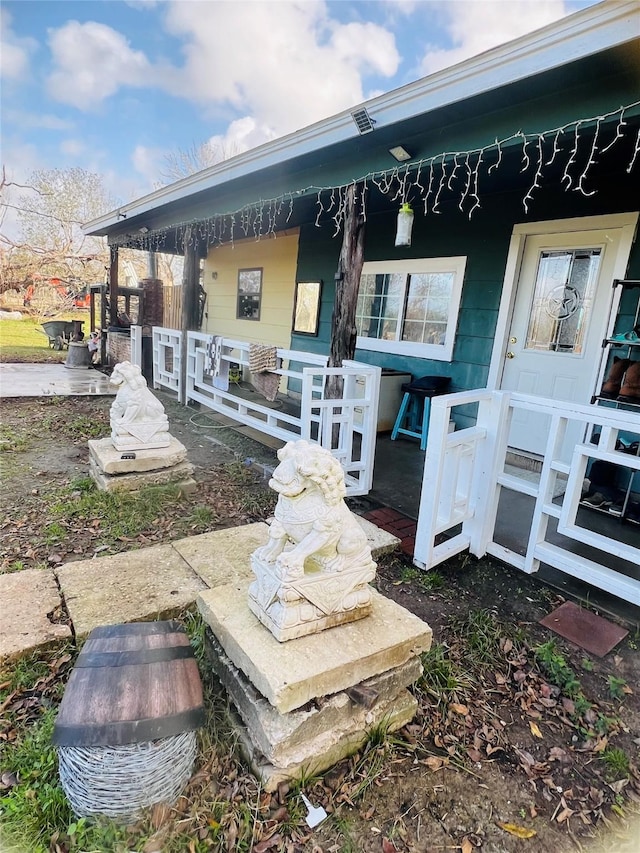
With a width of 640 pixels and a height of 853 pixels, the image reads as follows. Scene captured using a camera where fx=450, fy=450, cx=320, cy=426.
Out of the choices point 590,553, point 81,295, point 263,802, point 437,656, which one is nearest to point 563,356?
point 590,553

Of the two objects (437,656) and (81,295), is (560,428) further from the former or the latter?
(81,295)

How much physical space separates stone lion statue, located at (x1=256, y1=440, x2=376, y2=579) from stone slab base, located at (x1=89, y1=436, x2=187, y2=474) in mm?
2120

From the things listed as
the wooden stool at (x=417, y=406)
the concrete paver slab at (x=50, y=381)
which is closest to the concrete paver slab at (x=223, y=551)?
the wooden stool at (x=417, y=406)

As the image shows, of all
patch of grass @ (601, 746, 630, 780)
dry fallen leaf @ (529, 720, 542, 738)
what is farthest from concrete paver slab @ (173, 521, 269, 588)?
patch of grass @ (601, 746, 630, 780)

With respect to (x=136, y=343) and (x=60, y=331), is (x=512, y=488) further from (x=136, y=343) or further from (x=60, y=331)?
(x=60, y=331)

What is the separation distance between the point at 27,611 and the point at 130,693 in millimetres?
1046

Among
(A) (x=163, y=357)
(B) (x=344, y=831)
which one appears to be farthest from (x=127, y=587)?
(A) (x=163, y=357)

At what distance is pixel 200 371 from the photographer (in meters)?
5.80

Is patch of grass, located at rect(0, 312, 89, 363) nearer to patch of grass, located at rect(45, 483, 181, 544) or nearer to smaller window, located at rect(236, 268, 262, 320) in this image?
smaller window, located at rect(236, 268, 262, 320)

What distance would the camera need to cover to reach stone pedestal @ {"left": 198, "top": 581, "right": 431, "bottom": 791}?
1301mm

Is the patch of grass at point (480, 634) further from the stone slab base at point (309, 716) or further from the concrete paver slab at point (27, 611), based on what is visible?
the concrete paver slab at point (27, 611)

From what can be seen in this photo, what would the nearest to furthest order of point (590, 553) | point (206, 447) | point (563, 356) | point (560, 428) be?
point (560, 428) < point (590, 553) < point (563, 356) < point (206, 447)

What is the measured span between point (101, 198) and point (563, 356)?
65.0ft

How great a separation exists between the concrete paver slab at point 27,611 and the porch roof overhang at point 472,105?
3.08 metres
